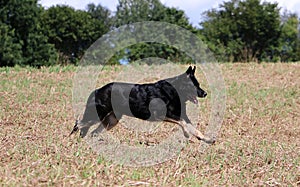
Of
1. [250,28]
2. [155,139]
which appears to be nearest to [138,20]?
[250,28]

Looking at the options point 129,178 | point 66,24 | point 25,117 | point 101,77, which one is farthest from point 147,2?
point 129,178

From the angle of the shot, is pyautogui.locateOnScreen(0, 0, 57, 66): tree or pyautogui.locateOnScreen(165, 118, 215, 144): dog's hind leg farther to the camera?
pyautogui.locateOnScreen(0, 0, 57, 66): tree

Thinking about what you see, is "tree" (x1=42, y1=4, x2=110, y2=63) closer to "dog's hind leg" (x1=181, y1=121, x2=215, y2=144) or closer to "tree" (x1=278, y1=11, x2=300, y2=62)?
"tree" (x1=278, y1=11, x2=300, y2=62)

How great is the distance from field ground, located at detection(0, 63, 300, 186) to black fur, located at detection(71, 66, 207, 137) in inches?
24.7

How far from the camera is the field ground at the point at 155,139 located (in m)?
4.85

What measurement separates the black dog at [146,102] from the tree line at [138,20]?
83.1 ft

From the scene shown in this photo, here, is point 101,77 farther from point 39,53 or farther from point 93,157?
point 39,53

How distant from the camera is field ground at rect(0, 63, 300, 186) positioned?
485 centimetres

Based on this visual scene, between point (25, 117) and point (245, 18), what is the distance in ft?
121

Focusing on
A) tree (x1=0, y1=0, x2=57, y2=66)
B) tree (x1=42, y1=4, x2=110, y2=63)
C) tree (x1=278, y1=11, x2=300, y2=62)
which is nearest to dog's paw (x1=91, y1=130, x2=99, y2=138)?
tree (x1=0, y1=0, x2=57, y2=66)

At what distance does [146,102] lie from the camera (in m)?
7.70

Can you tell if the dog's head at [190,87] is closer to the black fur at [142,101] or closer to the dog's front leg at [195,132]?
the black fur at [142,101]

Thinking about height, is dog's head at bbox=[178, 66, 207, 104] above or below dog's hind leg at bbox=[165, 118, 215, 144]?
above

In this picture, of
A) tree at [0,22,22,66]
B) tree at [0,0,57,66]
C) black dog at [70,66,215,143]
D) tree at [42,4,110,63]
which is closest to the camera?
black dog at [70,66,215,143]
